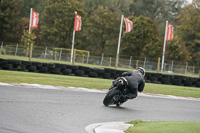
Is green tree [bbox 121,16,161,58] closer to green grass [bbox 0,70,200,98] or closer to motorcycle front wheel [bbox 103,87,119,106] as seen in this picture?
green grass [bbox 0,70,200,98]

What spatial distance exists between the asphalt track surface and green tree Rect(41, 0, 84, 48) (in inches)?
1915

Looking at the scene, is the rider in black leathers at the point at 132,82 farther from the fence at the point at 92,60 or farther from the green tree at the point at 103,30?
the green tree at the point at 103,30

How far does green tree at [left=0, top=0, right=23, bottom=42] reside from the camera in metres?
62.0

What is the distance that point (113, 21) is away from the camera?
67125mm

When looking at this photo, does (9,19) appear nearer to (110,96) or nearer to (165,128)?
(110,96)

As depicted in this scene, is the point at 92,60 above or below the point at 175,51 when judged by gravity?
below

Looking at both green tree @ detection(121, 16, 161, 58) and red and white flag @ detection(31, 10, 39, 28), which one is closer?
red and white flag @ detection(31, 10, 39, 28)

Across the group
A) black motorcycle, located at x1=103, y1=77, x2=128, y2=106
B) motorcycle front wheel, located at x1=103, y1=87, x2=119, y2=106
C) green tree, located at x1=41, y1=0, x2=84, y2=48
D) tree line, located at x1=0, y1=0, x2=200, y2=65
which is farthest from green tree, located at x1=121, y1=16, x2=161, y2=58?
motorcycle front wheel, located at x1=103, y1=87, x2=119, y2=106

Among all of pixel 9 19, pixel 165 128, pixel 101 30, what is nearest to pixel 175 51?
pixel 101 30

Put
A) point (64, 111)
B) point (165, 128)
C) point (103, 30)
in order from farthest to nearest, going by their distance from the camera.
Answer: point (103, 30) → point (64, 111) → point (165, 128)


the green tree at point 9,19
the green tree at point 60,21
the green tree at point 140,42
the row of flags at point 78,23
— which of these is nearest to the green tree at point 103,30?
the green tree at point 60,21

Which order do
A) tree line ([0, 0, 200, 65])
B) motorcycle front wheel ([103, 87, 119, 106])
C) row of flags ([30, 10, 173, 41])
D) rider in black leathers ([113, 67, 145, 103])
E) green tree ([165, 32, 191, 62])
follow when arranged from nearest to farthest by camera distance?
motorcycle front wheel ([103, 87, 119, 106])
rider in black leathers ([113, 67, 145, 103])
row of flags ([30, 10, 173, 41])
green tree ([165, 32, 191, 62])
tree line ([0, 0, 200, 65])

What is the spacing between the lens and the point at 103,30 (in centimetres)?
6694

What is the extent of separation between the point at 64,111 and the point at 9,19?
5595 cm
